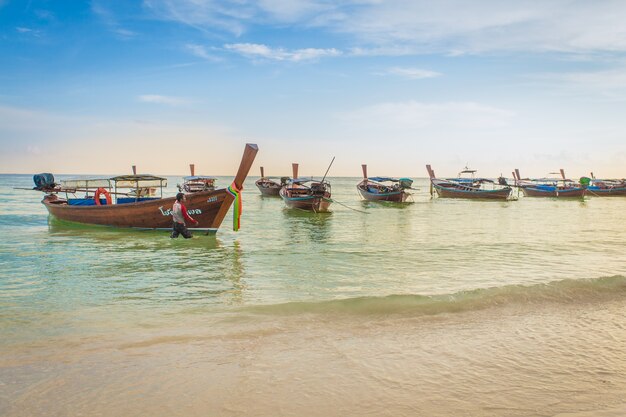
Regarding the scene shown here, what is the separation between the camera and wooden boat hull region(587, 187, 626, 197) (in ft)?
197

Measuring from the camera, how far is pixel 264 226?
23.6 metres

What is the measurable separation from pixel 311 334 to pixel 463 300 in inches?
137

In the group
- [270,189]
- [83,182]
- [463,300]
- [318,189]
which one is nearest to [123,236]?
[83,182]

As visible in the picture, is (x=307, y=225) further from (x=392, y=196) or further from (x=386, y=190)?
(x=386, y=190)

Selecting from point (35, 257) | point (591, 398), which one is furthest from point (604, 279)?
point (35, 257)

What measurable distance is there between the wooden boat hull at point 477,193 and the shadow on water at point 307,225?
25.2m

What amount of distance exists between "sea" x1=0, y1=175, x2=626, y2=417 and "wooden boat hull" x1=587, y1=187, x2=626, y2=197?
176 ft

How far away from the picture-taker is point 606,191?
60312 millimetres

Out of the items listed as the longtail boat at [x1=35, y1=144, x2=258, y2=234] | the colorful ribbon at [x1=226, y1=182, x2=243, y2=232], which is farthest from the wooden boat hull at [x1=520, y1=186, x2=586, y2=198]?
the colorful ribbon at [x1=226, y1=182, x2=243, y2=232]

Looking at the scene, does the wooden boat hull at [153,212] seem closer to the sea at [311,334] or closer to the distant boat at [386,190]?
the sea at [311,334]

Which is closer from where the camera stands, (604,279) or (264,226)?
(604,279)

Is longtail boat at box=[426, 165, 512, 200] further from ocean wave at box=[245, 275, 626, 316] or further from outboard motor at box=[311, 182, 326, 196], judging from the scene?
ocean wave at box=[245, 275, 626, 316]

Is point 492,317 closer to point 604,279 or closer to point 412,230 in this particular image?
point 604,279

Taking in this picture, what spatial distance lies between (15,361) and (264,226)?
721 inches
